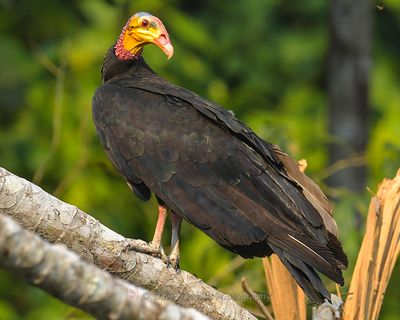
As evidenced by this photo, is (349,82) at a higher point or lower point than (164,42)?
higher

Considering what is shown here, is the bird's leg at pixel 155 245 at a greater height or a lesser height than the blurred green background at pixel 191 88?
lesser

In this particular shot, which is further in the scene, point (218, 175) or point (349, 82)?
point (349, 82)

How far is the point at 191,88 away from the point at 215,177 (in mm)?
4377

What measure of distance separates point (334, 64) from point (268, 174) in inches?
152

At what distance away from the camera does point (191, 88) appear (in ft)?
29.9

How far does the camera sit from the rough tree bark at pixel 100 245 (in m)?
3.83

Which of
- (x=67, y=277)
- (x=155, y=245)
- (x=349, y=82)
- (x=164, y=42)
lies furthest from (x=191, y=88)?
(x=67, y=277)

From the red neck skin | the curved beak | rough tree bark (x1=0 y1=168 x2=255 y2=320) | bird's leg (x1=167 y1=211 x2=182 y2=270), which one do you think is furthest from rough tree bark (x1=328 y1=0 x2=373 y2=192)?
rough tree bark (x1=0 y1=168 x2=255 y2=320)

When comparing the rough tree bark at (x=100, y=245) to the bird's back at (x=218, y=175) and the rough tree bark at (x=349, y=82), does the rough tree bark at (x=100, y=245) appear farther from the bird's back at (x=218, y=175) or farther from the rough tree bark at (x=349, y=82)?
the rough tree bark at (x=349, y=82)

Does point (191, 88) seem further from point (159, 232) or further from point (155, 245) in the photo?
point (155, 245)

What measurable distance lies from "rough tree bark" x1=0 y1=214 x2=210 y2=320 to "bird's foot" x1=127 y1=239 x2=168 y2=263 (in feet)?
3.74

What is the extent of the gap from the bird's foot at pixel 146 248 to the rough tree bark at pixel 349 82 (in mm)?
3839

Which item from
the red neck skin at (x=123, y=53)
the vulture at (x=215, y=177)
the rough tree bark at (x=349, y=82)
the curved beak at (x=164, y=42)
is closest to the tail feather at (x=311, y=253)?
the vulture at (x=215, y=177)

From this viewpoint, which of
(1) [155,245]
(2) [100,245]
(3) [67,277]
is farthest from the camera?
(1) [155,245]
